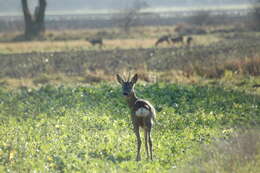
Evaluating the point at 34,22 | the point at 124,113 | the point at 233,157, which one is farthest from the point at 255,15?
the point at 233,157

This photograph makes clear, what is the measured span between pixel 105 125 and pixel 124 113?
211cm

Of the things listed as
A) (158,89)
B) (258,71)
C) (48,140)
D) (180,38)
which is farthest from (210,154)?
(180,38)

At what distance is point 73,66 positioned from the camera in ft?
105

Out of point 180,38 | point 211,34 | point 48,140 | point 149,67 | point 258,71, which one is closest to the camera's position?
point 48,140

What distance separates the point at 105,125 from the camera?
16125 mm

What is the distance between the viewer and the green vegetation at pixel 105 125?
1193cm

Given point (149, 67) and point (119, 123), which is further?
point (149, 67)

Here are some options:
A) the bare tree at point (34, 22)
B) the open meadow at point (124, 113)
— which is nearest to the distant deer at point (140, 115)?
the open meadow at point (124, 113)

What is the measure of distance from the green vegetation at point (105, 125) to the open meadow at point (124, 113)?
0.03m

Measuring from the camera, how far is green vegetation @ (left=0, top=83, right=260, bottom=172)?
39.1ft

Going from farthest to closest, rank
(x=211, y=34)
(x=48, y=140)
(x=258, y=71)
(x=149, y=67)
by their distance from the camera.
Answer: (x=211, y=34) < (x=149, y=67) < (x=258, y=71) < (x=48, y=140)

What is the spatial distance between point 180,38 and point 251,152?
3431cm

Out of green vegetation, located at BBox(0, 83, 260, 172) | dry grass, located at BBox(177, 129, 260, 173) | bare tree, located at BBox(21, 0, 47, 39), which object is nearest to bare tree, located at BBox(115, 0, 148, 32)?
bare tree, located at BBox(21, 0, 47, 39)

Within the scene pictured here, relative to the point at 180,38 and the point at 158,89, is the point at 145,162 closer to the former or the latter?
the point at 158,89
